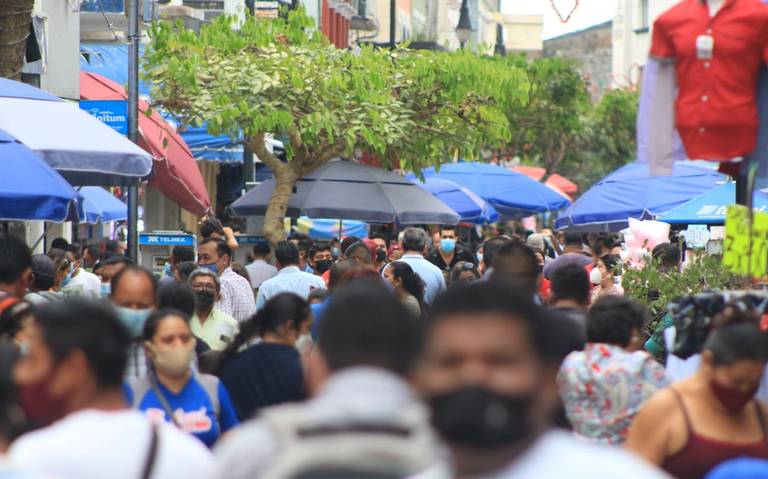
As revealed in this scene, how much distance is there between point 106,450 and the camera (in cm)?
434

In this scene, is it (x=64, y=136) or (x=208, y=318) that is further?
(x=64, y=136)

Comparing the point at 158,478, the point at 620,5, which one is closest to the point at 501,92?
the point at 158,478

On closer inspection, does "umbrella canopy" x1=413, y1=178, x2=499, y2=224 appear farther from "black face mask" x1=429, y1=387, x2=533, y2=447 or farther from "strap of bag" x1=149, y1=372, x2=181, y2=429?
"black face mask" x1=429, y1=387, x2=533, y2=447

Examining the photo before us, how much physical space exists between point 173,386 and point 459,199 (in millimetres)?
20315

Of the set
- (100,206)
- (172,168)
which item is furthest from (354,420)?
(100,206)

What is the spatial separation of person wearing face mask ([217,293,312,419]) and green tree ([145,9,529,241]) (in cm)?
1007

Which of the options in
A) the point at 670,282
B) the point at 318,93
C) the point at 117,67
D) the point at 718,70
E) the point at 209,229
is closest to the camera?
the point at 718,70

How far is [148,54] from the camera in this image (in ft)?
61.7

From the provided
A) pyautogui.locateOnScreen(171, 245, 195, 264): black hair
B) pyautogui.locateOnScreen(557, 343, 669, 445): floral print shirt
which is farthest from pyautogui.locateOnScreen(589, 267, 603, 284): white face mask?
pyautogui.locateOnScreen(557, 343, 669, 445): floral print shirt

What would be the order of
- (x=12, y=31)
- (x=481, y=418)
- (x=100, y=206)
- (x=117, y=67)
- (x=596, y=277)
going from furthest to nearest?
1. (x=117, y=67)
2. (x=100, y=206)
3. (x=12, y=31)
4. (x=596, y=277)
5. (x=481, y=418)

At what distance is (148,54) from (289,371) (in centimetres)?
1196

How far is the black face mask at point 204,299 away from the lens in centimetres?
1045

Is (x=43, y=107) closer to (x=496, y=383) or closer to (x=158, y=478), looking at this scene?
(x=158, y=478)

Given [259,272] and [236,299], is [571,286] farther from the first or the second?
[259,272]
